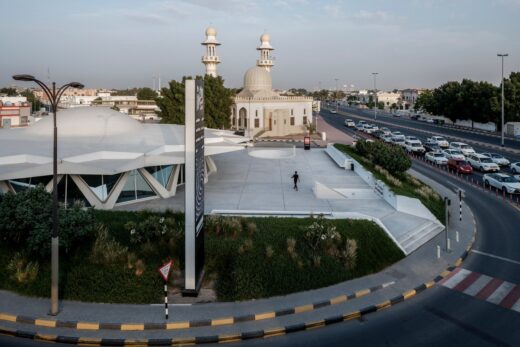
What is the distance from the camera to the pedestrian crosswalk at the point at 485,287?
15.7 meters

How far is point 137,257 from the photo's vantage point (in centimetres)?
1725

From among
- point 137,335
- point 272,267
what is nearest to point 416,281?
point 272,267

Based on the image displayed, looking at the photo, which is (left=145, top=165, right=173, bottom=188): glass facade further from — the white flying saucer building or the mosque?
the mosque

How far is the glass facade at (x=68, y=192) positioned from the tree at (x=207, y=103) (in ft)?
120

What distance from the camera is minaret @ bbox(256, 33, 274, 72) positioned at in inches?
3644

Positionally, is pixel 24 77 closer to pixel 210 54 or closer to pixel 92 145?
pixel 92 145

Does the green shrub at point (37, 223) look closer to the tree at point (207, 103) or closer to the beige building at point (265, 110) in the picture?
the tree at point (207, 103)

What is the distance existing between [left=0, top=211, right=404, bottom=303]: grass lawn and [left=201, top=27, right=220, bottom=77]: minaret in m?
69.3

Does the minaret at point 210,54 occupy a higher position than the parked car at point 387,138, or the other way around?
the minaret at point 210,54

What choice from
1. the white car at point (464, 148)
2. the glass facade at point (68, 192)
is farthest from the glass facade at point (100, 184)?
the white car at point (464, 148)

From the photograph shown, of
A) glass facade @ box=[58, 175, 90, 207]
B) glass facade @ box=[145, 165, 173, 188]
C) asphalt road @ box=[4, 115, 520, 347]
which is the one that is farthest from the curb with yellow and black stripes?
glass facade @ box=[145, 165, 173, 188]

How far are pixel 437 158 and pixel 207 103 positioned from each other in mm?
30543

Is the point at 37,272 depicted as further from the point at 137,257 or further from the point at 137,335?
the point at 137,335

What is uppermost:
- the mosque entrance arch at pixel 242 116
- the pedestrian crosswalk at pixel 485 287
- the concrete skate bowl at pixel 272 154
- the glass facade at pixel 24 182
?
the mosque entrance arch at pixel 242 116
